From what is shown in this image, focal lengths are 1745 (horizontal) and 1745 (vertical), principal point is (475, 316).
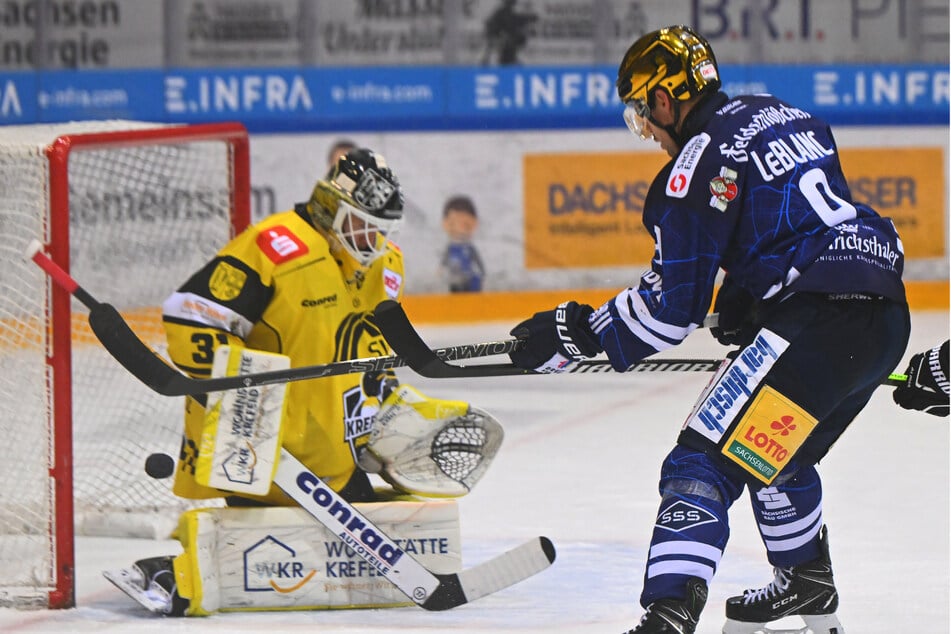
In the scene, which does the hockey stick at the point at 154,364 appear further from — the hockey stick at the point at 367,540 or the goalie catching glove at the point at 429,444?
the goalie catching glove at the point at 429,444

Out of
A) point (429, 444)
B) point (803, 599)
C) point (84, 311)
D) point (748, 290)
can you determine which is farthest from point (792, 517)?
point (84, 311)

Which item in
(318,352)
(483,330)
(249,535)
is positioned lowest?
(483,330)

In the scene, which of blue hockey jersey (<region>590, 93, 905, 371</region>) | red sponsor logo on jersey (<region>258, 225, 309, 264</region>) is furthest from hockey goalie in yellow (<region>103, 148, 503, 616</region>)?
blue hockey jersey (<region>590, 93, 905, 371</region>)

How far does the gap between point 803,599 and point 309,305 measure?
106 cm

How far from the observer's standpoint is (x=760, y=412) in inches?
102

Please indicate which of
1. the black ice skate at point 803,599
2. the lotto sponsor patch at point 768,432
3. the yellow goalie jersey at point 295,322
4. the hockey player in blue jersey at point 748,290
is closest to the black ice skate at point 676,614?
the hockey player in blue jersey at point 748,290

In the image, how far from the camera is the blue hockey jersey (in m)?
2.57

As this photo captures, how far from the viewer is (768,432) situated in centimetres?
260

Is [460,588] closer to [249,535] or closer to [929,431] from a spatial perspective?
[249,535]

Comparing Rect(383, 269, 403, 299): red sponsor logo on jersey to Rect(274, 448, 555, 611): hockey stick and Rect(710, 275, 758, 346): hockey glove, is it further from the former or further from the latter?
Rect(710, 275, 758, 346): hockey glove

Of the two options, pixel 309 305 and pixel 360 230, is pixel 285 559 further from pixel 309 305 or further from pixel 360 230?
pixel 360 230

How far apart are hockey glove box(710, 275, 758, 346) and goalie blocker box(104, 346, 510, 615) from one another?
779 millimetres

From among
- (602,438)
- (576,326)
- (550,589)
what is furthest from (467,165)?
(576,326)

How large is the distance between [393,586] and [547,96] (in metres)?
4.76
